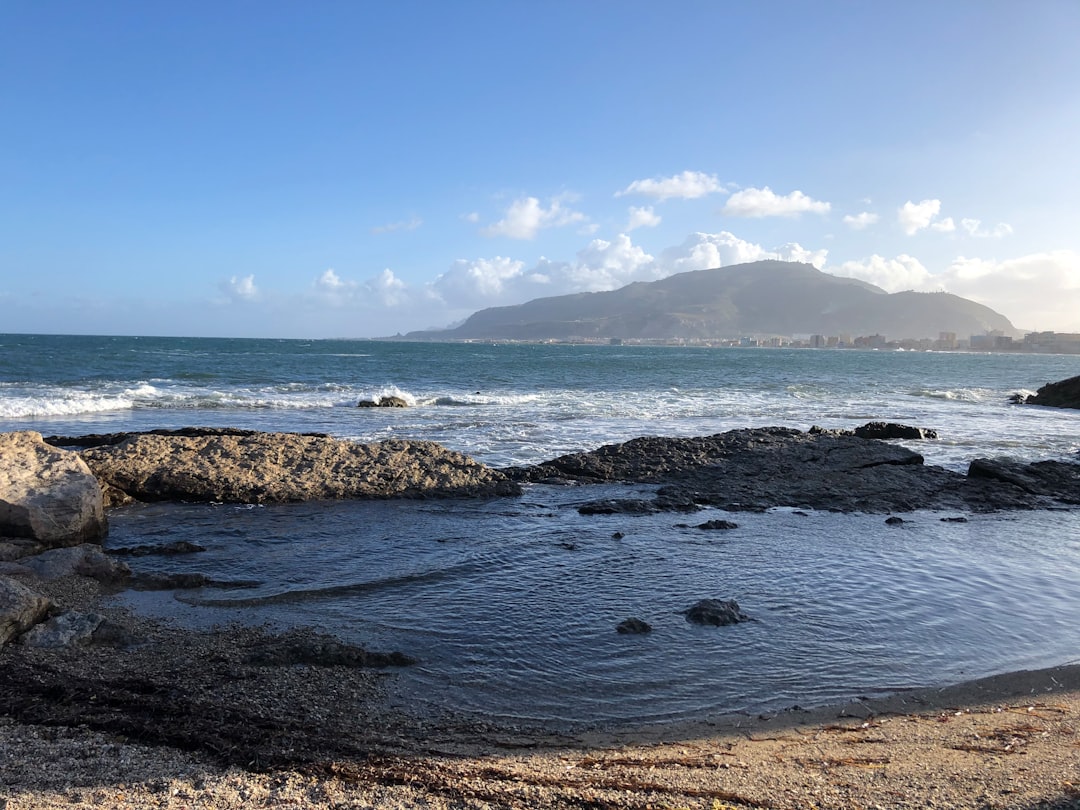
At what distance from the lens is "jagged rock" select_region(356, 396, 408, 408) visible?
90.3 ft

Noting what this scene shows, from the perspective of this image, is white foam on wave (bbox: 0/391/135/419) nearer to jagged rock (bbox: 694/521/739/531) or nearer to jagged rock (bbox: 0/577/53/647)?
jagged rock (bbox: 0/577/53/647)

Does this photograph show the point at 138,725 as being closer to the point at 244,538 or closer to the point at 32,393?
the point at 244,538

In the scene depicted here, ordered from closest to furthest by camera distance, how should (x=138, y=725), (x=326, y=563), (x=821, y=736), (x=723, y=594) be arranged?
(x=138, y=725)
(x=821, y=736)
(x=723, y=594)
(x=326, y=563)

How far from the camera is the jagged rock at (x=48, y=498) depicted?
8172mm

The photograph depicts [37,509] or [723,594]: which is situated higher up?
[37,509]

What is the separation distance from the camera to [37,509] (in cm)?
822

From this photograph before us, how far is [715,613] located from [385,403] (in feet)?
74.7

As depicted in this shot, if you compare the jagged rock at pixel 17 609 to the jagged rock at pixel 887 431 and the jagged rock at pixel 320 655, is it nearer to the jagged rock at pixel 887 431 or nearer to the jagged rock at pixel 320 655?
the jagged rock at pixel 320 655

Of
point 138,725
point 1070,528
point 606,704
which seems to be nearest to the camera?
point 138,725

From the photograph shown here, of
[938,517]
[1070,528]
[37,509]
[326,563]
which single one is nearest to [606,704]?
[326,563]

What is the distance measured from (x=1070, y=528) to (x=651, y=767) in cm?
913

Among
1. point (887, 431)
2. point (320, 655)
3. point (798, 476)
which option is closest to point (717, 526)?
point (798, 476)

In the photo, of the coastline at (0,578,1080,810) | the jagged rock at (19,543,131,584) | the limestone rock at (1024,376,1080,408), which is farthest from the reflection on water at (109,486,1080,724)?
the limestone rock at (1024,376,1080,408)

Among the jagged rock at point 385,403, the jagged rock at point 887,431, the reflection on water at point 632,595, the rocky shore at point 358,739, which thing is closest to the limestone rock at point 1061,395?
the jagged rock at point 887,431
